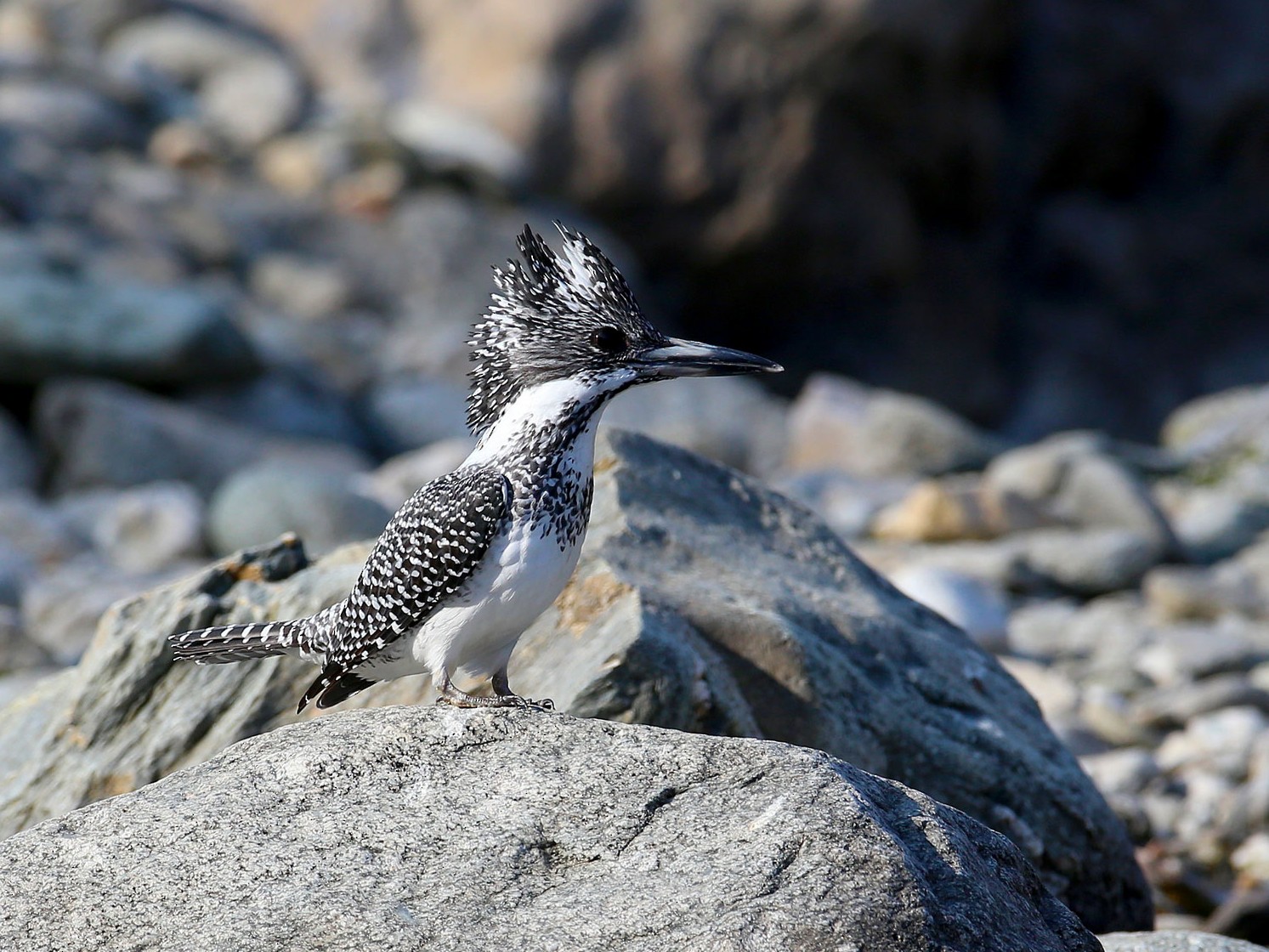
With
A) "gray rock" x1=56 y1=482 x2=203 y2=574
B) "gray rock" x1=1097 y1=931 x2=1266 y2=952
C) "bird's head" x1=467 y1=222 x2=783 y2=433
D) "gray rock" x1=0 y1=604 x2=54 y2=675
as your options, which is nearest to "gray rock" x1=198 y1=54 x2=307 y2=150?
"gray rock" x1=56 y1=482 x2=203 y2=574

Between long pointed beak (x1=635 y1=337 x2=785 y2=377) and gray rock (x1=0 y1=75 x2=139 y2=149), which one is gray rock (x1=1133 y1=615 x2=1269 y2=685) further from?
gray rock (x1=0 y1=75 x2=139 y2=149)

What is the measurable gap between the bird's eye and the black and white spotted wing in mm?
507

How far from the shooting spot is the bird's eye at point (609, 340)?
4.72 meters

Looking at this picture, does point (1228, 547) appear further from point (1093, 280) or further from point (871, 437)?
point (1093, 280)

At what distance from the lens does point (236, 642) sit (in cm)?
491

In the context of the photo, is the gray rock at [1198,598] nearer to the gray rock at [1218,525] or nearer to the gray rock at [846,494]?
the gray rock at [1218,525]

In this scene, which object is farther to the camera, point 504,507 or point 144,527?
point 144,527

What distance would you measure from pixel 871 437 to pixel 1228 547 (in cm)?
395

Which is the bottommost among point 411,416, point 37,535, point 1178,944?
point 1178,944

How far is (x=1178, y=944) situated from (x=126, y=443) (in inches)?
451

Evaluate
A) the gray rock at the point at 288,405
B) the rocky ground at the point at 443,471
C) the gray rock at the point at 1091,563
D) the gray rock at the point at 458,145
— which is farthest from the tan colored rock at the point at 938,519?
the gray rock at the point at 458,145

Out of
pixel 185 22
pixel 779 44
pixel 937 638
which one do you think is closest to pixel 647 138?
pixel 779 44

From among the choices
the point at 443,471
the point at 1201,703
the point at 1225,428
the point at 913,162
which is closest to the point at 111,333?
the point at 443,471

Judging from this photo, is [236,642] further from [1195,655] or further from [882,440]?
[882,440]
